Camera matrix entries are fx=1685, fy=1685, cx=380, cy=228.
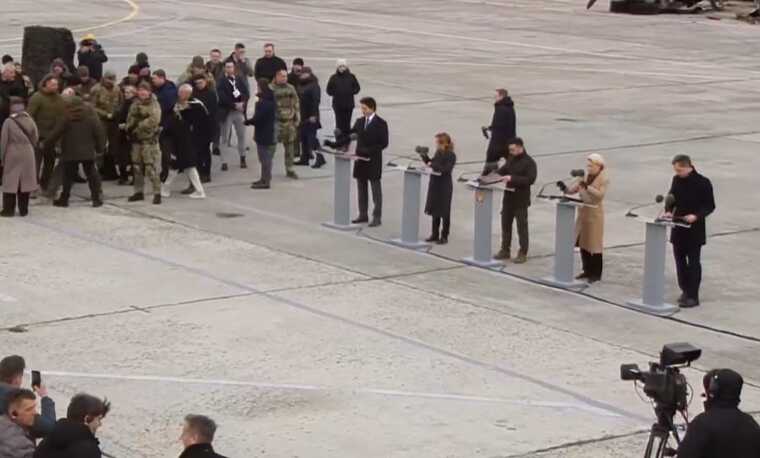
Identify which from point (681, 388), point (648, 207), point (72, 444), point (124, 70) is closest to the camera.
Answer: point (72, 444)

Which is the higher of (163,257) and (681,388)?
(681,388)

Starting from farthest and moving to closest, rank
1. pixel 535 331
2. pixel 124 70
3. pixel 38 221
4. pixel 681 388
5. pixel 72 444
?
pixel 124 70
pixel 38 221
pixel 535 331
pixel 681 388
pixel 72 444

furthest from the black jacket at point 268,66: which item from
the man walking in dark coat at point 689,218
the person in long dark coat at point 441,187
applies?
the man walking in dark coat at point 689,218

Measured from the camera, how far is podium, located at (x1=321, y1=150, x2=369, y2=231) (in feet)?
64.8

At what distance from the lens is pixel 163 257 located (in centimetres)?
1834

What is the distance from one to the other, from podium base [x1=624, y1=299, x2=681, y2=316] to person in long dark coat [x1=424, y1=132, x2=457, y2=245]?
3.10m

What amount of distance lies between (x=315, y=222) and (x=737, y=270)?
516cm

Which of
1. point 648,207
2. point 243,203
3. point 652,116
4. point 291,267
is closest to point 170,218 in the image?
point 243,203

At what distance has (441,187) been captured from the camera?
747 inches

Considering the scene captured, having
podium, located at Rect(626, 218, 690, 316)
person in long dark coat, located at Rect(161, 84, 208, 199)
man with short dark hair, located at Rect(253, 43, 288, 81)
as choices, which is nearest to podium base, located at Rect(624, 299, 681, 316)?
podium, located at Rect(626, 218, 690, 316)

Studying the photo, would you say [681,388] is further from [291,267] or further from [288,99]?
[288,99]

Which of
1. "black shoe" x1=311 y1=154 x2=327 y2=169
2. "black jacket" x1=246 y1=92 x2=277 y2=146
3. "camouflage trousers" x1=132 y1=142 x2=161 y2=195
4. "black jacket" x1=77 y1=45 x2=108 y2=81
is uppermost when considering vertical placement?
"black jacket" x1=77 y1=45 x2=108 y2=81

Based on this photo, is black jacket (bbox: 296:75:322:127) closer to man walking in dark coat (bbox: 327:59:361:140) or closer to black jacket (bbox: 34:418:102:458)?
man walking in dark coat (bbox: 327:59:361:140)

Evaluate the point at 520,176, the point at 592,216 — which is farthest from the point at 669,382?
the point at 520,176
